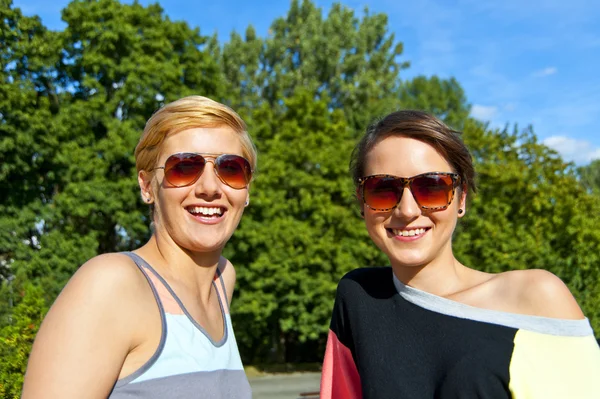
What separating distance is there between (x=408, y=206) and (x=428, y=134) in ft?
0.96

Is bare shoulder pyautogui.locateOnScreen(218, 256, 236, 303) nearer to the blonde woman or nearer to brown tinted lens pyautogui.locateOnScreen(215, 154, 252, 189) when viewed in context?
the blonde woman

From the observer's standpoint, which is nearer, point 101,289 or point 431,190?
point 101,289

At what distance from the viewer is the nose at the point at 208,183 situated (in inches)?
98.9

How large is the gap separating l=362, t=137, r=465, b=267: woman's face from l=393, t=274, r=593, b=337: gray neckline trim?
0.46ft

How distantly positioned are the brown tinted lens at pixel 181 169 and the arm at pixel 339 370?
881mm

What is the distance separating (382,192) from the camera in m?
2.37

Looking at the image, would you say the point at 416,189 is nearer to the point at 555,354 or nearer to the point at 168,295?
the point at 555,354

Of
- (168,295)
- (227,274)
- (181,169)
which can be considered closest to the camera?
(168,295)

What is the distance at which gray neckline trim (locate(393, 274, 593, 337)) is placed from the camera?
190 cm

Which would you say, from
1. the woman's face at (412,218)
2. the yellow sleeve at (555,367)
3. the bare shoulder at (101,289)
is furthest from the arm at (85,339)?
the yellow sleeve at (555,367)

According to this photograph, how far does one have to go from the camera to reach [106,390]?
75.5 inches

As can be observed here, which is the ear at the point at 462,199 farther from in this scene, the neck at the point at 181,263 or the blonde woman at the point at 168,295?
the neck at the point at 181,263

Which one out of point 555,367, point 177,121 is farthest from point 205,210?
point 555,367

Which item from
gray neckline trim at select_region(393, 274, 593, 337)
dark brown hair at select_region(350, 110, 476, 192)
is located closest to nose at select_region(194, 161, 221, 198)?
dark brown hair at select_region(350, 110, 476, 192)
